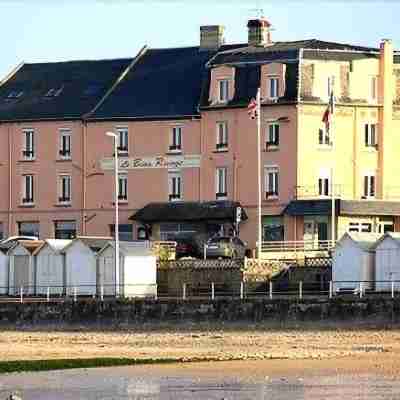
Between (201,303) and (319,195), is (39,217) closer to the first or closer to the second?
(319,195)

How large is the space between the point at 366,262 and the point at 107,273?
12.7 m

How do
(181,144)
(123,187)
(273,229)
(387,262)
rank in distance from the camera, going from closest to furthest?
(387,262) → (273,229) → (181,144) → (123,187)

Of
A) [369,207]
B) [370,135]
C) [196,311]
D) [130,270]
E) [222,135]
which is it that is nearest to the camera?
[196,311]

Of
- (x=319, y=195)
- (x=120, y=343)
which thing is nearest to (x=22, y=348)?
(x=120, y=343)

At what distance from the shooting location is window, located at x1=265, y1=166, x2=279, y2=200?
312ft

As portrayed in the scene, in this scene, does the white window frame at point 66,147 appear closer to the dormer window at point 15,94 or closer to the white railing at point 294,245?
the dormer window at point 15,94

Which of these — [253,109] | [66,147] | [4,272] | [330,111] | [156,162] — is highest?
[253,109]

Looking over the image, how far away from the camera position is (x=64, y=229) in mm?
100188

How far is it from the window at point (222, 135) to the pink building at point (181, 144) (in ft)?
0.16

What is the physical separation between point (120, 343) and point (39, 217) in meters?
30.9

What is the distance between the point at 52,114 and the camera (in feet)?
331

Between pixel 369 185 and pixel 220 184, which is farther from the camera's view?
pixel 220 184

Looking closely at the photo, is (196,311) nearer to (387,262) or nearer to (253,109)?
(387,262)

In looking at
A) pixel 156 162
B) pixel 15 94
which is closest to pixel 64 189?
pixel 156 162
